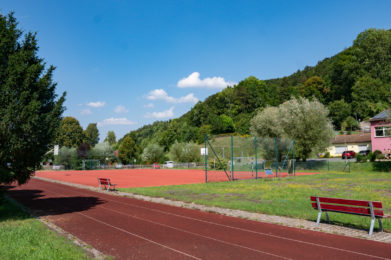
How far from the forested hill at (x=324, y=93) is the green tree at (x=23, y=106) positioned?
2069 inches

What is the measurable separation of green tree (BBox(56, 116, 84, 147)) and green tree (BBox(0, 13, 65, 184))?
87815 millimetres

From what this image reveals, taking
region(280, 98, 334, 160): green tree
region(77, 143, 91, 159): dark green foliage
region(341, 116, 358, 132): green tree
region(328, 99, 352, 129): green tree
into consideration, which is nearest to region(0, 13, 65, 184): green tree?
region(280, 98, 334, 160): green tree

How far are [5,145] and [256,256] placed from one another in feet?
29.5

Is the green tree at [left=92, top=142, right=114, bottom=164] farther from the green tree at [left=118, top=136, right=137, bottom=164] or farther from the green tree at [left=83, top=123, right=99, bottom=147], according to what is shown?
the green tree at [left=83, top=123, right=99, bottom=147]

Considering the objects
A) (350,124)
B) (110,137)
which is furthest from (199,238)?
(110,137)

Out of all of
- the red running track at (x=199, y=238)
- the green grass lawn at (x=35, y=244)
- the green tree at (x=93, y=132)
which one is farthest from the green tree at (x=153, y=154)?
the green tree at (x=93, y=132)

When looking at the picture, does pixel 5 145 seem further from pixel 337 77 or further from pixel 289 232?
pixel 337 77

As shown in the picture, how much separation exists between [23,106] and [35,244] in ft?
18.4

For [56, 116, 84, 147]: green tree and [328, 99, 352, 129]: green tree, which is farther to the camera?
[56, 116, 84, 147]: green tree

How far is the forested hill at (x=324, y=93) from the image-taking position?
72.0m

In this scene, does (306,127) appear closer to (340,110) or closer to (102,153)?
(340,110)

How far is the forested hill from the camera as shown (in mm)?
72000

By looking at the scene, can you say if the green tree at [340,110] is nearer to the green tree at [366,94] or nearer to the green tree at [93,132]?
A: the green tree at [366,94]

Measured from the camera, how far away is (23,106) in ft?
35.7
